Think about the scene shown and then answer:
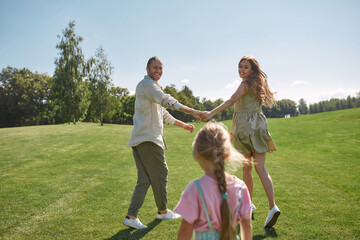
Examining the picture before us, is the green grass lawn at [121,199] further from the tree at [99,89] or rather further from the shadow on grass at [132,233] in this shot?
the tree at [99,89]

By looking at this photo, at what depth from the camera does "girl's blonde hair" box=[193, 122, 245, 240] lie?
62.3 inches

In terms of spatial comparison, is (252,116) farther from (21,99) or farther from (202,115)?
(21,99)

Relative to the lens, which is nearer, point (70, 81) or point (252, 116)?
point (252, 116)

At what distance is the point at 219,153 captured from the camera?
1.66 metres

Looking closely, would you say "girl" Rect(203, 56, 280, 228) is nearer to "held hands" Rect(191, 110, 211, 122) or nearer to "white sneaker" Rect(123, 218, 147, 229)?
"held hands" Rect(191, 110, 211, 122)

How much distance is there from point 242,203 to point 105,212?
3143mm

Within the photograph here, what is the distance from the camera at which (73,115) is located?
37.9 meters

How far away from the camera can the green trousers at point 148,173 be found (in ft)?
11.8

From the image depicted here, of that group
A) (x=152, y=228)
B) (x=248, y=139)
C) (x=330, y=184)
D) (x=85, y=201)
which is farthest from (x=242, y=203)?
(x=330, y=184)

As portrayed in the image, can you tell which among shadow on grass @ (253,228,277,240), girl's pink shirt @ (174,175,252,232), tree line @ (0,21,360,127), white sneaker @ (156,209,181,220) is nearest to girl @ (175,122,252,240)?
girl's pink shirt @ (174,175,252,232)

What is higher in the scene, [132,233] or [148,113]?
[148,113]

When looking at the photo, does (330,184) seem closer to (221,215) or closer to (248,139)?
(248,139)

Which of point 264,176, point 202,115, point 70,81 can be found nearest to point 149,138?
point 202,115

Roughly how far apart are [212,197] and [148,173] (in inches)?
87.6
